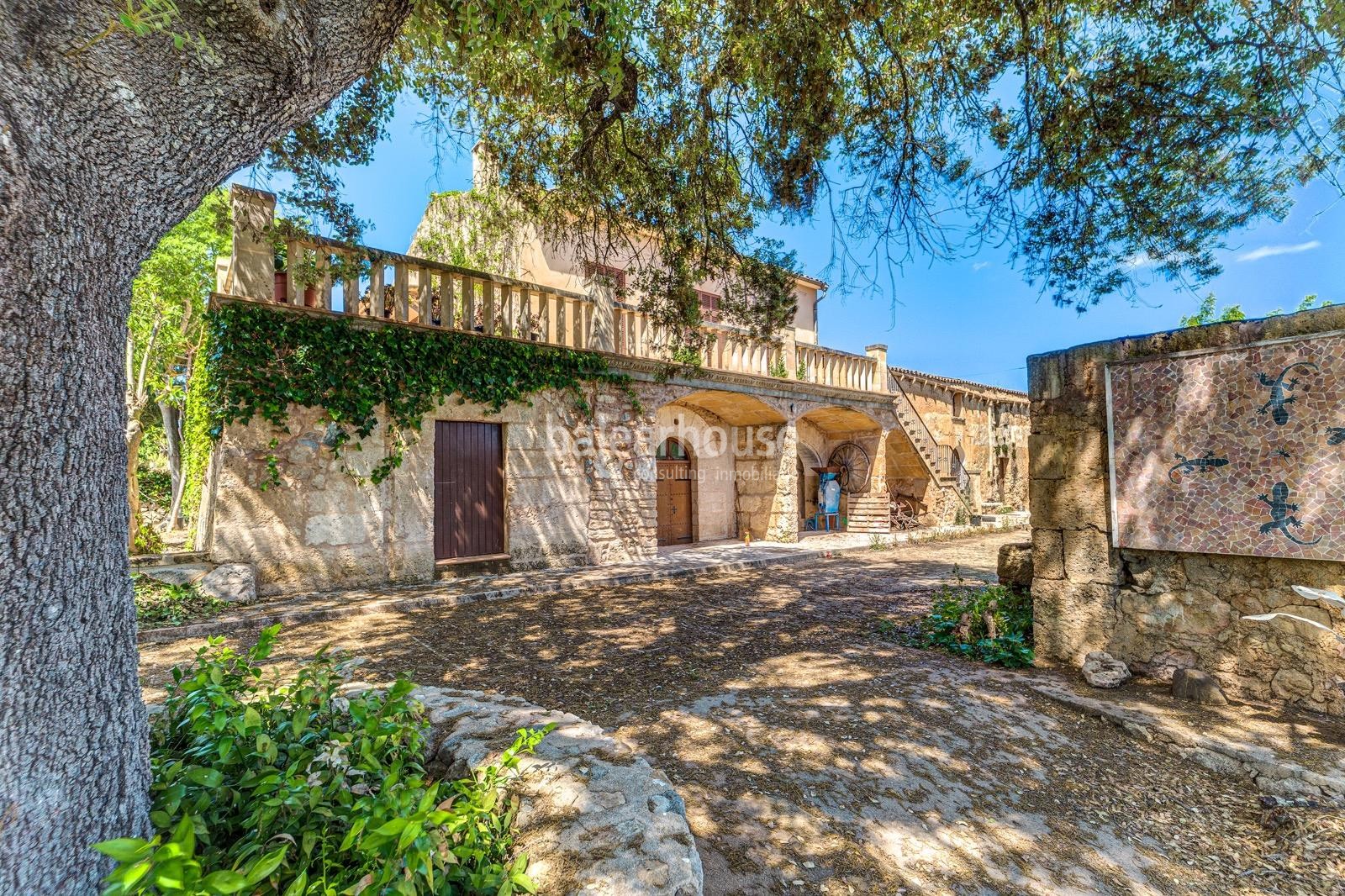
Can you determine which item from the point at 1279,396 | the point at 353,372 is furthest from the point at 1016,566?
the point at 353,372

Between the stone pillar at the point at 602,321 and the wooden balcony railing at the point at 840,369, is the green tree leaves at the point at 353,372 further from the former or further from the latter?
the wooden balcony railing at the point at 840,369

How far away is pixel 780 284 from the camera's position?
5.18 meters

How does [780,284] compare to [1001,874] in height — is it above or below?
above

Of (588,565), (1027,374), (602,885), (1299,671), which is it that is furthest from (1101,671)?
(588,565)

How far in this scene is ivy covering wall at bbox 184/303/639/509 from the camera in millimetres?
5859

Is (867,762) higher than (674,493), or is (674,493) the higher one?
(674,493)

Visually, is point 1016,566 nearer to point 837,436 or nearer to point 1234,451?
point 1234,451

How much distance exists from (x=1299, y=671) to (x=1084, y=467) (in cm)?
143

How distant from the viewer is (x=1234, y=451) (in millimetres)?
3227

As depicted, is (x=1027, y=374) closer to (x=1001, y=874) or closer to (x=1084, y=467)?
(x=1084, y=467)

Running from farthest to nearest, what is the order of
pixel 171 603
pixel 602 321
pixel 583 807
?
pixel 602 321 → pixel 171 603 → pixel 583 807

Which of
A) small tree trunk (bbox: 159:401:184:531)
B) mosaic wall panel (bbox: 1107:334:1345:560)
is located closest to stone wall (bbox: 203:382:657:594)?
mosaic wall panel (bbox: 1107:334:1345:560)

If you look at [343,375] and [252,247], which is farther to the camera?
[343,375]

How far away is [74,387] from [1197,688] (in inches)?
192
